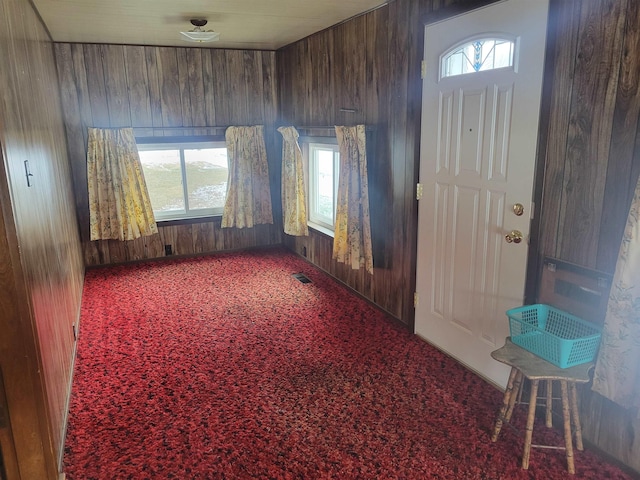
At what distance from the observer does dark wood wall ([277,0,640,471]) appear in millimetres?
1921

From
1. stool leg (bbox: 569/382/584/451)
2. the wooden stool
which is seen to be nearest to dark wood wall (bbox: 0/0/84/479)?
the wooden stool

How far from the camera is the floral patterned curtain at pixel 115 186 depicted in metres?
4.77

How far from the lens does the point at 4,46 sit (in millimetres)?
1922

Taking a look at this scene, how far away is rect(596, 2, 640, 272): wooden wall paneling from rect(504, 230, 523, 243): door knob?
1.39 ft

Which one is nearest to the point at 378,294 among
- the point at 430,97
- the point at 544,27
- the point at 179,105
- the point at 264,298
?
the point at 264,298

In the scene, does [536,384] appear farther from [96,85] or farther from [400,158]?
[96,85]

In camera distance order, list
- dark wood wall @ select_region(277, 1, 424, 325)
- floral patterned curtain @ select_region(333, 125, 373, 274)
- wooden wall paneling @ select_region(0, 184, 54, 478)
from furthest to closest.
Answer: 1. floral patterned curtain @ select_region(333, 125, 373, 274)
2. dark wood wall @ select_region(277, 1, 424, 325)
3. wooden wall paneling @ select_region(0, 184, 54, 478)

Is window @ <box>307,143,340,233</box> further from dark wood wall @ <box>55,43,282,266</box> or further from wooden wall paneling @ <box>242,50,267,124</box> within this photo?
wooden wall paneling @ <box>242,50,267,124</box>

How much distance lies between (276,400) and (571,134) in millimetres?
1999

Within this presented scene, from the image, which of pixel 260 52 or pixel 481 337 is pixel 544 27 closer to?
pixel 481 337

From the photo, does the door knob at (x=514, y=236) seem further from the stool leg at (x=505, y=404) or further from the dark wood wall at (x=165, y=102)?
the dark wood wall at (x=165, y=102)

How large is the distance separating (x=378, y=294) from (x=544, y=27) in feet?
7.44

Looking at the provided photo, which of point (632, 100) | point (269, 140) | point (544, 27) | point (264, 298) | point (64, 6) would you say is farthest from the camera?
point (269, 140)

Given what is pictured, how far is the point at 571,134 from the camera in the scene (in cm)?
213
